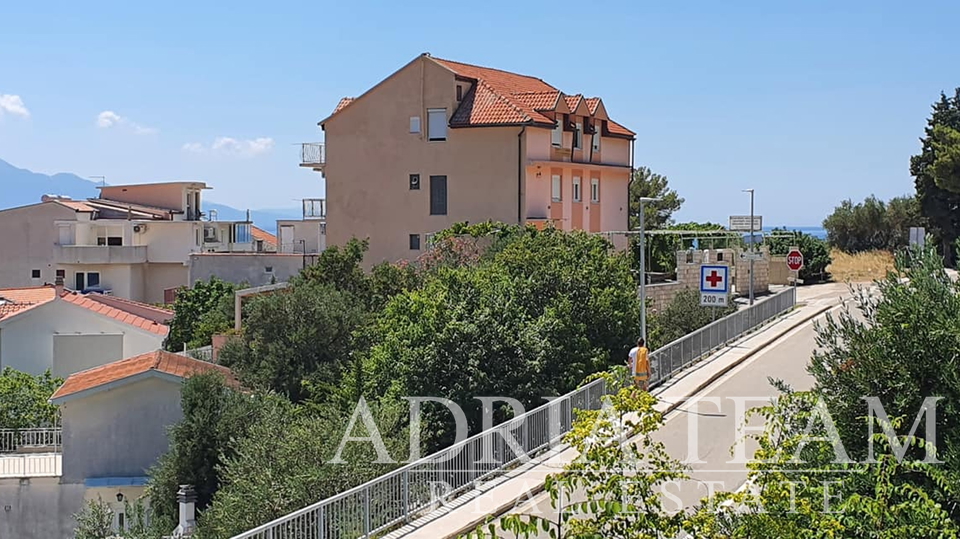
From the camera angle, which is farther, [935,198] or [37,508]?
[935,198]

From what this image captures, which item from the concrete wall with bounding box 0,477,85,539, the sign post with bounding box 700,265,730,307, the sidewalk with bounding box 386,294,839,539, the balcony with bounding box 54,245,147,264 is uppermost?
the balcony with bounding box 54,245,147,264

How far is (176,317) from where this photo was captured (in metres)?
46.4

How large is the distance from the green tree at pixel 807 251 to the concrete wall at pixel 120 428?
3449 cm

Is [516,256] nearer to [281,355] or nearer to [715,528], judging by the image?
[281,355]

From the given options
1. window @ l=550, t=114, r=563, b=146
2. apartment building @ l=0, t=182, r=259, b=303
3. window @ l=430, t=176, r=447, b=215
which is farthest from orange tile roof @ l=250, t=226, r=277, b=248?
window @ l=550, t=114, r=563, b=146

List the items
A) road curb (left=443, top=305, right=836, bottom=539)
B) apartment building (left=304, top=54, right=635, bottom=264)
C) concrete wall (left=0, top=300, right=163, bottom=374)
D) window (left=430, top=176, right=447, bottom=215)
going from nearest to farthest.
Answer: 1. road curb (left=443, top=305, right=836, bottom=539)
2. concrete wall (left=0, top=300, right=163, bottom=374)
3. apartment building (left=304, top=54, right=635, bottom=264)
4. window (left=430, top=176, right=447, bottom=215)

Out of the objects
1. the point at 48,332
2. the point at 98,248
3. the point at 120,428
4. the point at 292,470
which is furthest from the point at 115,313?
the point at 292,470

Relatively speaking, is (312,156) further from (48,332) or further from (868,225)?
(868,225)

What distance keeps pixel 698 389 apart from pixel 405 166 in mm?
26390

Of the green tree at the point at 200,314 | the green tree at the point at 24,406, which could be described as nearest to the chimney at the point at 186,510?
the green tree at the point at 24,406

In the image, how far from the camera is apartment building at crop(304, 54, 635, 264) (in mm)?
46938

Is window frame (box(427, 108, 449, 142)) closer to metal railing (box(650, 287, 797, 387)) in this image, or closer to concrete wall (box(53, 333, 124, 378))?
concrete wall (box(53, 333, 124, 378))

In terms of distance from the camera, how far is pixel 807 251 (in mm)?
54031

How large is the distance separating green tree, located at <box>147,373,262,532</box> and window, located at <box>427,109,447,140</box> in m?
24.7
